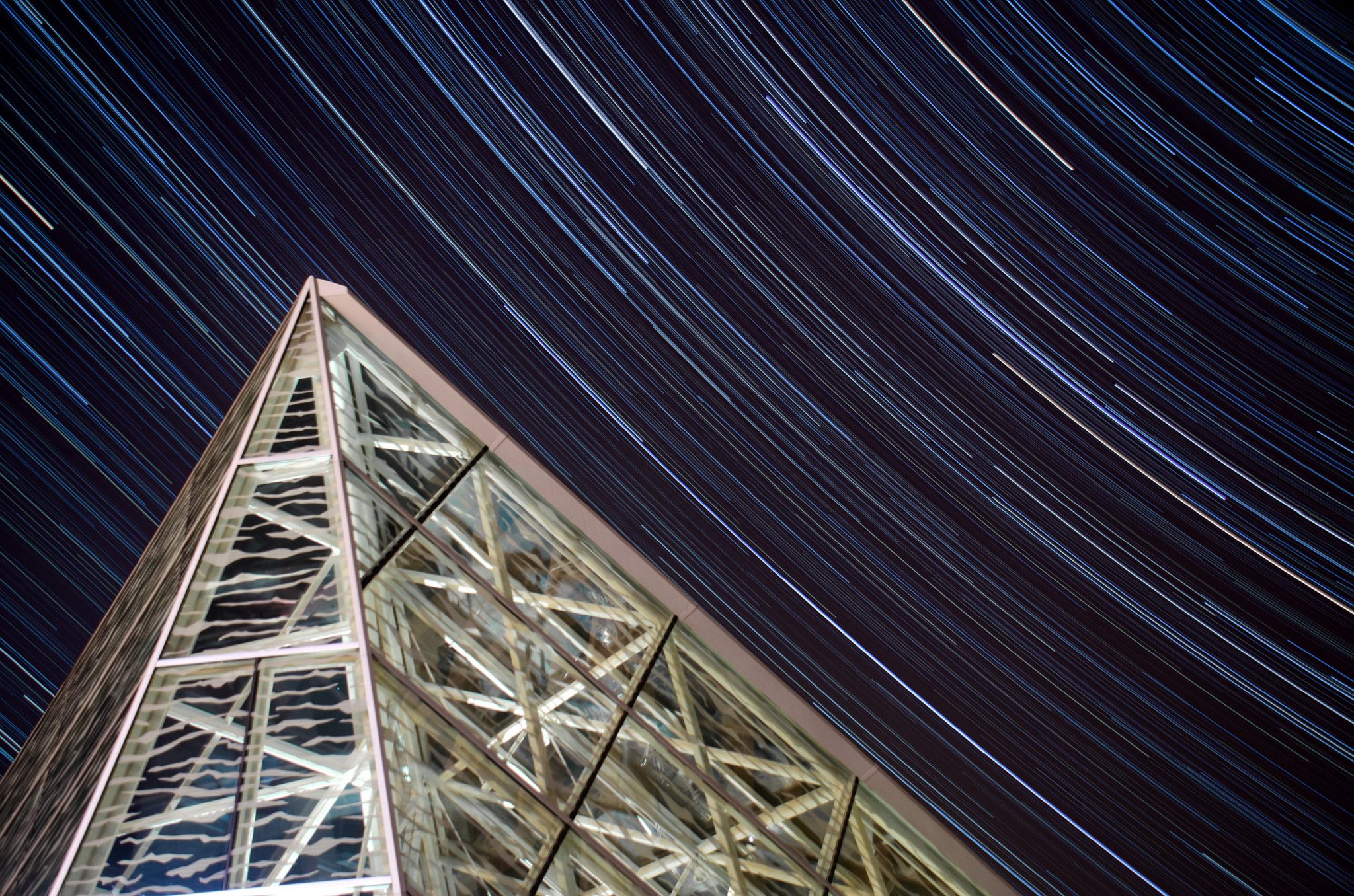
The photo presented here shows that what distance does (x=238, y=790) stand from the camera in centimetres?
363

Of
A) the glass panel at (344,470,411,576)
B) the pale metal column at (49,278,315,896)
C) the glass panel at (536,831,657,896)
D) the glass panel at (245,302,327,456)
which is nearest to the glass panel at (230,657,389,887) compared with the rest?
the pale metal column at (49,278,315,896)

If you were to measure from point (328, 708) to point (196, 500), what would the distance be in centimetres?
257

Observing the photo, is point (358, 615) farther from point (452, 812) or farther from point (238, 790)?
point (452, 812)

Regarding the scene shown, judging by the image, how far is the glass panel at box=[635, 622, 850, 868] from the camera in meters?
5.90

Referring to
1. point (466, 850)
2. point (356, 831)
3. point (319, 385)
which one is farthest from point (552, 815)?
point (319, 385)

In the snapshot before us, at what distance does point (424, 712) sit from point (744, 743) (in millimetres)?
2827

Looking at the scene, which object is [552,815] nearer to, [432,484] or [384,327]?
[432,484]

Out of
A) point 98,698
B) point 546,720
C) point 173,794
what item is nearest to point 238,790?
point 173,794

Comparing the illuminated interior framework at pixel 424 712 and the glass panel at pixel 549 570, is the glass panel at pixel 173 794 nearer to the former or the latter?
the illuminated interior framework at pixel 424 712

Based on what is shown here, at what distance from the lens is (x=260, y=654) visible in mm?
4039

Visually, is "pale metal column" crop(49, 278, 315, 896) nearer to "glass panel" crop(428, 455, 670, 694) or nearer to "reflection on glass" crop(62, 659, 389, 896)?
"reflection on glass" crop(62, 659, 389, 896)

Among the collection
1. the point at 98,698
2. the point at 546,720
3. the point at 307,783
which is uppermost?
the point at 546,720

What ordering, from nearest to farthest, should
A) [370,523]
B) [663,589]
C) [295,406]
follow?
[370,523] → [295,406] → [663,589]

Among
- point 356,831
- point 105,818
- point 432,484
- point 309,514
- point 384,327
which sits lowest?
point 105,818
